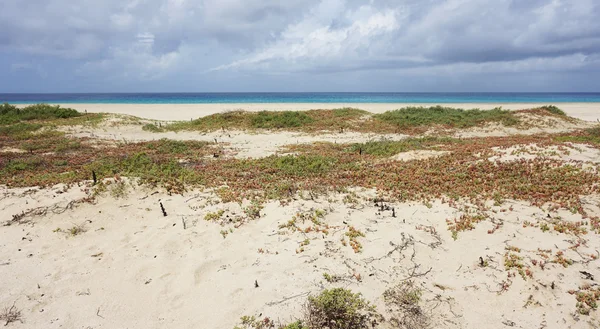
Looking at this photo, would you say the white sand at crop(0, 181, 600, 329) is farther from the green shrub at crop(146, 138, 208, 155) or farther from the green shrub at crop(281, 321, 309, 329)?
the green shrub at crop(146, 138, 208, 155)

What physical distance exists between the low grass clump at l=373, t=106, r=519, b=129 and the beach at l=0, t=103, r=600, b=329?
52.8 feet

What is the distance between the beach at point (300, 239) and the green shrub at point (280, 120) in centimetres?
1528

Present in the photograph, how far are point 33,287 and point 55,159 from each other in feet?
39.9

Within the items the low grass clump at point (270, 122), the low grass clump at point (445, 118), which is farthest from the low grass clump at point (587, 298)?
the low grass clump at point (445, 118)

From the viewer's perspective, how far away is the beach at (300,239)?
636 centimetres

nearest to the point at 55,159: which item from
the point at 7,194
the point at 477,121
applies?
the point at 7,194

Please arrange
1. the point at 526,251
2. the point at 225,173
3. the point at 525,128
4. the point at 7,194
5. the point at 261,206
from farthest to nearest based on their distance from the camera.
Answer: the point at 525,128, the point at 225,173, the point at 7,194, the point at 261,206, the point at 526,251

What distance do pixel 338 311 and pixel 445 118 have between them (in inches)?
1251

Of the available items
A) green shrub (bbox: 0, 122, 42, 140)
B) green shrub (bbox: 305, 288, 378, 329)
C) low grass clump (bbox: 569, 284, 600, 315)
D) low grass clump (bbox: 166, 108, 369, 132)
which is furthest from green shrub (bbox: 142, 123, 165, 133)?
low grass clump (bbox: 569, 284, 600, 315)

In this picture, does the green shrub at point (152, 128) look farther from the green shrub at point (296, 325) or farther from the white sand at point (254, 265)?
the green shrub at point (296, 325)

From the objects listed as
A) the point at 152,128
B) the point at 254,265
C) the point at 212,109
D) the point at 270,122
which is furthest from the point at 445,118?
the point at 212,109

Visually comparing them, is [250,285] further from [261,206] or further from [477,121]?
[477,121]

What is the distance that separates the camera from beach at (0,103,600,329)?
6.36 m

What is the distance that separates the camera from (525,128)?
30.6 metres
